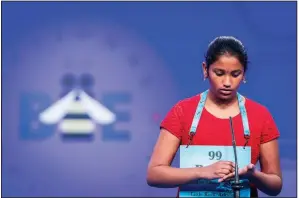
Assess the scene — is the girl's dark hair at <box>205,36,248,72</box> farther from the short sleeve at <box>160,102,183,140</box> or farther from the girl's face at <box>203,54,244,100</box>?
the short sleeve at <box>160,102,183,140</box>

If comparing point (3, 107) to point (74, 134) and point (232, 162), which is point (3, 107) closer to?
point (74, 134)

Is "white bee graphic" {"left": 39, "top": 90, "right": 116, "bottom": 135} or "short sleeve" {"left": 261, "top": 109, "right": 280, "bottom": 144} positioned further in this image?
"white bee graphic" {"left": 39, "top": 90, "right": 116, "bottom": 135}

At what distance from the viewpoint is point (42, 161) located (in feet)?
12.0

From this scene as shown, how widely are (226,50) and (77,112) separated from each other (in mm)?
2060

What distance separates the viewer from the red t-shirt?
1.60m

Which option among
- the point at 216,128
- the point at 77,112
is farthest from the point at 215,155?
the point at 77,112

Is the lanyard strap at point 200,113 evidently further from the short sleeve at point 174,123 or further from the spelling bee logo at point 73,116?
the spelling bee logo at point 73,116

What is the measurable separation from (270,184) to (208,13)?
2133mm

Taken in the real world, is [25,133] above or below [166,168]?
above

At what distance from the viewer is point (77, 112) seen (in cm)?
356

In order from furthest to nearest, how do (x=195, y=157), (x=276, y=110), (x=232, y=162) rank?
(x=276, y=110) → (x=195, y=157) → (x=232, y=162)

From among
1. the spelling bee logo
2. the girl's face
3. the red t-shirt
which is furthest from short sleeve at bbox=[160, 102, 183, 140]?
the spelling bee logo

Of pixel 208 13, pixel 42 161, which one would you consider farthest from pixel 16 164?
pixel 208 13

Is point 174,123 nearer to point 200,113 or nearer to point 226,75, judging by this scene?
point 200,113
